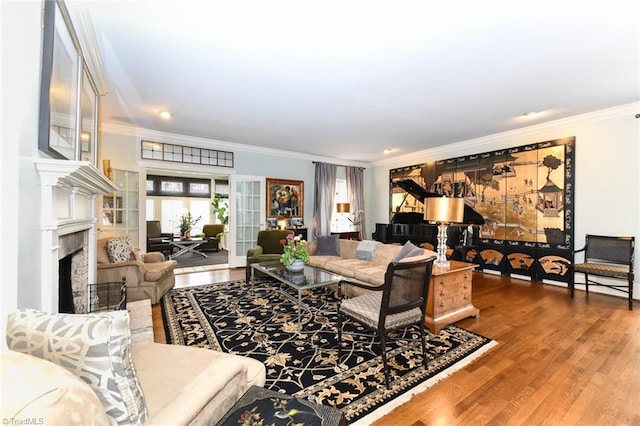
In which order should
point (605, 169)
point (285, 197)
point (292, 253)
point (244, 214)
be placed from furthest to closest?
point (285, 197) → point (244, 214) → point (605, 169) → point (292, 253)

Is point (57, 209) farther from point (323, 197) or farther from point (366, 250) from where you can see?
point (323, 197)

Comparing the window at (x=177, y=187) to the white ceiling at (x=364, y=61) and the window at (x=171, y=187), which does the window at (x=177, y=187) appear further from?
the white ceiling at (x=364, y=61)

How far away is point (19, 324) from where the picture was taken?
2.81 feet

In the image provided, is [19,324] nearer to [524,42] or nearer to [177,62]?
[177,62]

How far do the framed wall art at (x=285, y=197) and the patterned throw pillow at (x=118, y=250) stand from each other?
320cm

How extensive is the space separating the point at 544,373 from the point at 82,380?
2923 mm

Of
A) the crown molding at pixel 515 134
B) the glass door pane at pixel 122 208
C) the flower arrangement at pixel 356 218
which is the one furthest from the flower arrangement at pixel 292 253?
the crown molding at pixel 515 134

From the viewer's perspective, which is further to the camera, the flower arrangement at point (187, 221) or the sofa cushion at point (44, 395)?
the flower arrangement at point (187, 221)

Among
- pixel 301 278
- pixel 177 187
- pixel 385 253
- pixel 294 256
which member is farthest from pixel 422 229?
pixel 177 187

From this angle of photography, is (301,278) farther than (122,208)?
No

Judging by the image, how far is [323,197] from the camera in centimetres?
741

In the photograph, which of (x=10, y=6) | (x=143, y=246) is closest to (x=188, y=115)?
(x=143, y=246)

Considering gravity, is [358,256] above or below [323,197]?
below

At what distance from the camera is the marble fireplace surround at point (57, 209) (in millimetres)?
1483
